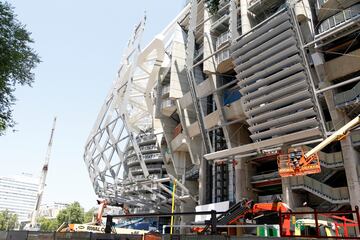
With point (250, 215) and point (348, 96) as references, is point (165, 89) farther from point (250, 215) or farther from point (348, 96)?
point (250, 215)

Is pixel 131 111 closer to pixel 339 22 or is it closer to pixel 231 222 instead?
pixel 339 22

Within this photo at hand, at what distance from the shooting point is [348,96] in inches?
1028

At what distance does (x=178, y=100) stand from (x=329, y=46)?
2081cm

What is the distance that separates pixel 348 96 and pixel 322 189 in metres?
9.00

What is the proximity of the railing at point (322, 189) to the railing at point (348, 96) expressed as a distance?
7.64m

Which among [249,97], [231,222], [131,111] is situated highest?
[131,111]

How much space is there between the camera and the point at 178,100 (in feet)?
142

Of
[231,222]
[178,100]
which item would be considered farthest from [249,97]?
[231,222]

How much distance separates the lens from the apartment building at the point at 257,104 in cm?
2584

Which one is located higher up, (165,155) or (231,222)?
(165,155)

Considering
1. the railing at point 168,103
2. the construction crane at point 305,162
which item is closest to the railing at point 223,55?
the railing at point 168,103

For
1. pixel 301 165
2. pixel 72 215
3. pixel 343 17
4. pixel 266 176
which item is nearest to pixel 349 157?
pixel 301 165

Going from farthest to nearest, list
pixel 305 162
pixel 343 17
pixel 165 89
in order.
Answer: pixel 165 89
pixel 343 17
pixel 305 162

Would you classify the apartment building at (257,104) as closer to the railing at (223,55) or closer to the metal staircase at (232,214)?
the railing at (223,55)
